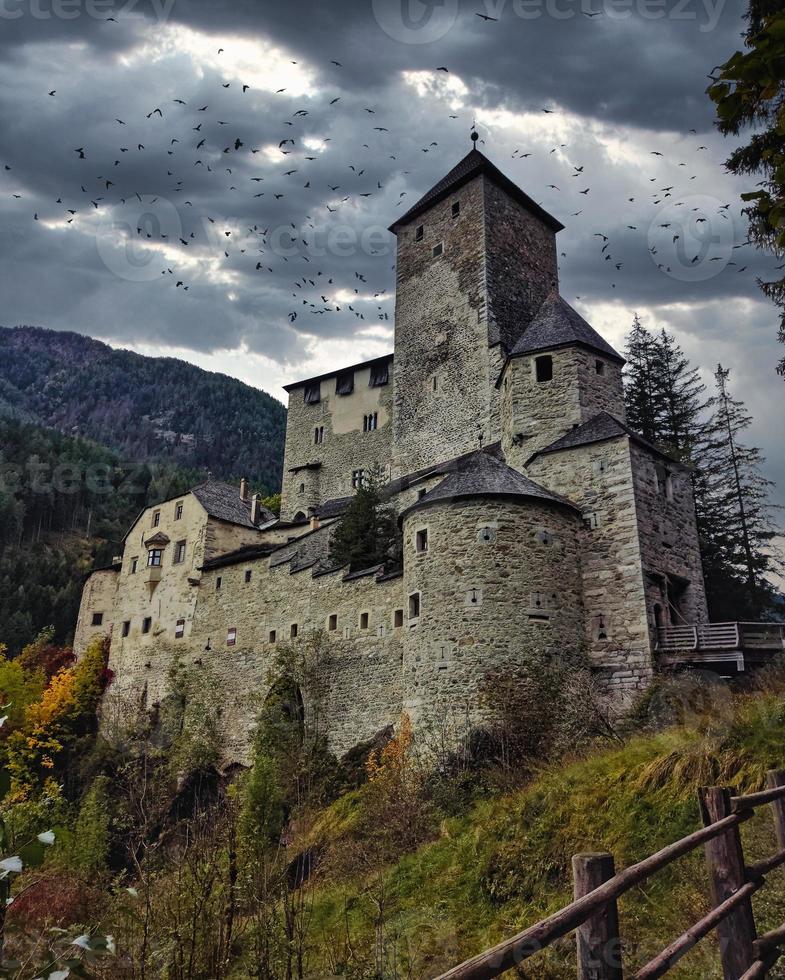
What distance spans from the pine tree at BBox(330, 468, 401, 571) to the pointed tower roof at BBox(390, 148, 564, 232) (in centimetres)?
1801

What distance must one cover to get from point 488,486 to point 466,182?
75.7ft

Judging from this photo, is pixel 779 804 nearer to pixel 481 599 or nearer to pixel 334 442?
pixel 481 599

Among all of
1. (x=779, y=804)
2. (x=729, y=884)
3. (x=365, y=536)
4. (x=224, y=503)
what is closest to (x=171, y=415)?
(x=224, y=503)

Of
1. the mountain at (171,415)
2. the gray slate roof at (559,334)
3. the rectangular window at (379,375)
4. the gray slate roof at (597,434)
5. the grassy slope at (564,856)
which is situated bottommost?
the grassy slope at (564,856)

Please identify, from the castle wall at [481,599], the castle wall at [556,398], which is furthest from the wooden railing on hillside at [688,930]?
the castle wall at [556,398]

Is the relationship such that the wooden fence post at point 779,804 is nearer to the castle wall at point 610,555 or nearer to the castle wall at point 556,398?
the castle wall at point 610,555

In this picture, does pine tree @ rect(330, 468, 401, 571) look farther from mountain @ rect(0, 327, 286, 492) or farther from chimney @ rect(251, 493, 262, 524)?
mountain @ rect(0, 327, 286, 492)

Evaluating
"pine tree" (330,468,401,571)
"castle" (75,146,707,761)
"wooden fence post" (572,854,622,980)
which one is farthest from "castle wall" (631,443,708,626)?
"wooden fence post" (572,854,622,980)

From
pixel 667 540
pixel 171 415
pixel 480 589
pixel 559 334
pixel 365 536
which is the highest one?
pixel 171 415

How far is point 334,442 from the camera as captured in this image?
42.4m

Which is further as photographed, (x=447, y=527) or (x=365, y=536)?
(x=365, y=536)

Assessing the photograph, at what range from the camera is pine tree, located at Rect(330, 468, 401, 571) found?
2780 cm

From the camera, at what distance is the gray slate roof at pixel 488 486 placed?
20.7m

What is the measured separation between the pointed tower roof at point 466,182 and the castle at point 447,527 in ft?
0.37
